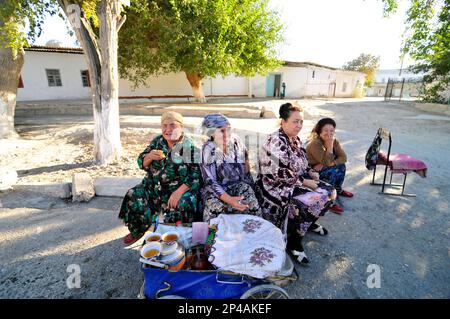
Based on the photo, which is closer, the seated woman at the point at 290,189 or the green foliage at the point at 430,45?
the seated woman at the point at 290,189

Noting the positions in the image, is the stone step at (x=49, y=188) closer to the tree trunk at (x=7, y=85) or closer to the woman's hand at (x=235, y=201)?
the woman's hand at (x=235, y=201)

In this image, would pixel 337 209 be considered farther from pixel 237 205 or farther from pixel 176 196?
pixel 176 196

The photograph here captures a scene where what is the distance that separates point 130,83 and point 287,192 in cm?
1765

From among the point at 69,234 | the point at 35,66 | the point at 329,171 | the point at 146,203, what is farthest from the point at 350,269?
the point at 35,66

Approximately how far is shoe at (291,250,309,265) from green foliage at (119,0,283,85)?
10444 mm

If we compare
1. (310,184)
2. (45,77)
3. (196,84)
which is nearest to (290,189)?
(310,184)

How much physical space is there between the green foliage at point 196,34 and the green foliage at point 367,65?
3079 centimetres

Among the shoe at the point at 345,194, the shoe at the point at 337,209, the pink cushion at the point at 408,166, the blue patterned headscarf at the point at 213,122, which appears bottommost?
the shoe at the point at 337,209

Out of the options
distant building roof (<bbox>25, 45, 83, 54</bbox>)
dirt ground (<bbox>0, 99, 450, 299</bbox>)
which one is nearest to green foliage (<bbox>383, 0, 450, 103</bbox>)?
dirt ground (<bbox>0, 99, 450, 299</bbox>)

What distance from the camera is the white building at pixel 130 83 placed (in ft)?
56.0

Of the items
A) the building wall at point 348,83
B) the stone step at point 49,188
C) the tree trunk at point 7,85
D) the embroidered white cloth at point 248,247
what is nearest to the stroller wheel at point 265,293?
the embroidered white cloth at point 248,247

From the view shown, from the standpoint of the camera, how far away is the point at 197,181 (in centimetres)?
262

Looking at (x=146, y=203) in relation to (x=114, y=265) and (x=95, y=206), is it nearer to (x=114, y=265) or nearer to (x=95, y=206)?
(x=114, y=265)

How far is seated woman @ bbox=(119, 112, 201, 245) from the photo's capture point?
251cm
